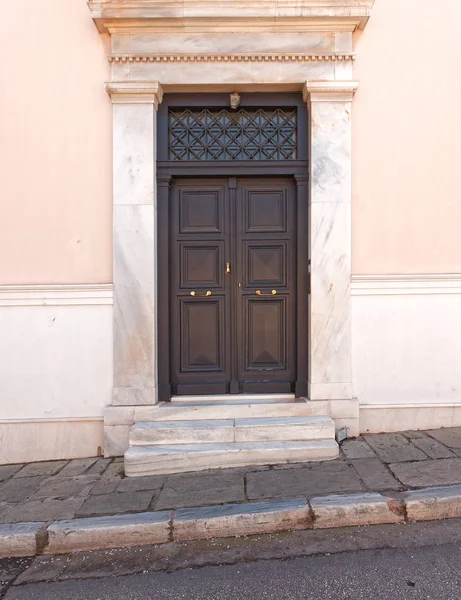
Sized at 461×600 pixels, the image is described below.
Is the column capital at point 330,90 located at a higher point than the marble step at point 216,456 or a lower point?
higher

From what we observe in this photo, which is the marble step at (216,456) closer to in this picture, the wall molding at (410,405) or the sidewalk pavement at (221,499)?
the sidewalk pavement at (221,499)

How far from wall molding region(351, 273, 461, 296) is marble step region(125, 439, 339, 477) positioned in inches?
68.9

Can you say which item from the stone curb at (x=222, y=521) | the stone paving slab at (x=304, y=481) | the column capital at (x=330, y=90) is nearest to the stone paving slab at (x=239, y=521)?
the stone curb at (x=222, y=521)

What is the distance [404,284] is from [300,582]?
3286 millimetres

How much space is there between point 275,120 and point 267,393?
10.7 ft

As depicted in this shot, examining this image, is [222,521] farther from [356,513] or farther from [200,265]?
[200,265]

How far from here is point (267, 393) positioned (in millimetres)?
4902

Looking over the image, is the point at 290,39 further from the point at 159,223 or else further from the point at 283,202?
the point at 159,223

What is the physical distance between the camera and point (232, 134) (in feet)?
16.0

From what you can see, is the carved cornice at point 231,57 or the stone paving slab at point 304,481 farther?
the carved cornice at point 231,57

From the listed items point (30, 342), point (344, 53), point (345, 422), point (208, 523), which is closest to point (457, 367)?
point (345, 422)

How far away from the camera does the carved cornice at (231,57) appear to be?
180 inches

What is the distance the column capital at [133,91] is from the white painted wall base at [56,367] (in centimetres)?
209

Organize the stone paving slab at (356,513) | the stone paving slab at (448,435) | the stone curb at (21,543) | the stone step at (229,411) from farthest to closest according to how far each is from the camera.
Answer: the stone step at (229,411), the stone paving slab at (448,435), the stone paving slab at (356,513), the stone curb at (21,543)
